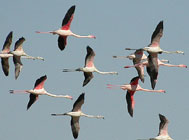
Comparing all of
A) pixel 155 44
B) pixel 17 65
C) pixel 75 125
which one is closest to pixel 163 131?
pixel 155 44

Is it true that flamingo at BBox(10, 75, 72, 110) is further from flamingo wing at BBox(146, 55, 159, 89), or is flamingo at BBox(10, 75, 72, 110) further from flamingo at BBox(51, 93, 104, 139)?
flamingo wing at BBox(146, 55, 159, 89)

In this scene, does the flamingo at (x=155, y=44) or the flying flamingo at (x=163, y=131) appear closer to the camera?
the flamingo at (x=155, y=44)

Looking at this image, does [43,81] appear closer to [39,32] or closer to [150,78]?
[39,32]

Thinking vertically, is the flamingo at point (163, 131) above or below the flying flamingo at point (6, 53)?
below

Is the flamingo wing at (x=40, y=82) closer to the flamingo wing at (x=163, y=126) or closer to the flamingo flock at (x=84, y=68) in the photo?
the flamingo flock at (x=84, y=68)

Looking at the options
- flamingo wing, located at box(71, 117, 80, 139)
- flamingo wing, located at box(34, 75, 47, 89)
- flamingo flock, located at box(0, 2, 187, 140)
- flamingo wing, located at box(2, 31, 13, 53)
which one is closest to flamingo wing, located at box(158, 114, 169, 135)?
flamingo flock, located at box(0, 2, 187, 140)

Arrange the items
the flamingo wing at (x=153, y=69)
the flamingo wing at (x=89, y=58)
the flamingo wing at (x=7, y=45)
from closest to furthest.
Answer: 1. the flamingo wing at (x=153, y=69)
2. the flamingo wing at (x=89, y=58)
3. the flamingo wing at (x=7, y=45)

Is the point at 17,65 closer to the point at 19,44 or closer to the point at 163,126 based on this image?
the point at 19,44

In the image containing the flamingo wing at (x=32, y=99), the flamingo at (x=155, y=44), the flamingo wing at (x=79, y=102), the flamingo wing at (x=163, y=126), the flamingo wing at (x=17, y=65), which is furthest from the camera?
the flamingo wing at (x=17, y=65)

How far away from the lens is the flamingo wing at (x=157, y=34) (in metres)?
47.7

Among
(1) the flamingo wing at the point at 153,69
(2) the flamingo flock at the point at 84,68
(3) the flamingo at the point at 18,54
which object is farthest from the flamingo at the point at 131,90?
(3) the flamingo at the point at 18,54

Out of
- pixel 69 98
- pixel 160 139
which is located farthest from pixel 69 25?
pixel 160 139

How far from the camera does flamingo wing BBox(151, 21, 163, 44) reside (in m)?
47.7

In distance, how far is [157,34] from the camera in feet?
158
